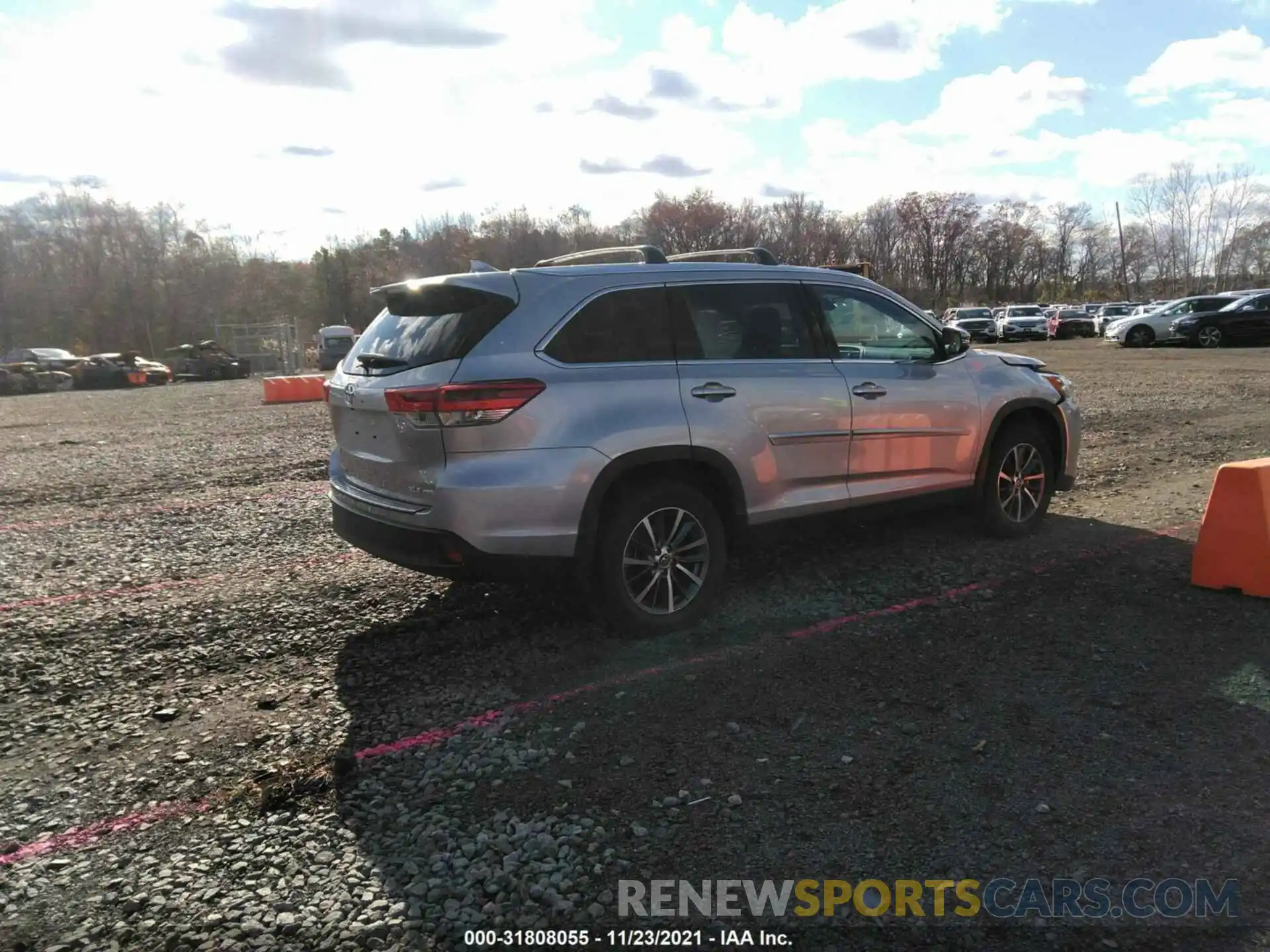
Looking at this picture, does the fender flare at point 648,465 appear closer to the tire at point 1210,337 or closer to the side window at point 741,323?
the side window at point 741,323

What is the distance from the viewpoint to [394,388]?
412 centimetres

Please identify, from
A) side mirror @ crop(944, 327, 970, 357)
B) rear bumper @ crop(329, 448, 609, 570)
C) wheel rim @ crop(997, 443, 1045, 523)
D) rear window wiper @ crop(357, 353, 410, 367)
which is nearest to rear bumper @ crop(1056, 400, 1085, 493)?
wheel rim @ crop(997, 443, 1045, 523)

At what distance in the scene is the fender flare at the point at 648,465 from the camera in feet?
13.7

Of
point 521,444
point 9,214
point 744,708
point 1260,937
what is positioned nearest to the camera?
point 1260,937

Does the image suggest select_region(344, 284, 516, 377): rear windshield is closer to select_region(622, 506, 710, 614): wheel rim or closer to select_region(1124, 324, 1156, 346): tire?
select_region(622, 506, 710, 614): wheel rim

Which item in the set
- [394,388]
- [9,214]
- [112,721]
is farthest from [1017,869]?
[9,214]

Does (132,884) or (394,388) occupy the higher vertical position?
(394,388)

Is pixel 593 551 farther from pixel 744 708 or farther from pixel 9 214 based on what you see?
pixel 9 214

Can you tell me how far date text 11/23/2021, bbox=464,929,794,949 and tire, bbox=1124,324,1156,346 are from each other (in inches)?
1363

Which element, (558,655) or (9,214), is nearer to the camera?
(558,655)

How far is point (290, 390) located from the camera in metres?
22.4

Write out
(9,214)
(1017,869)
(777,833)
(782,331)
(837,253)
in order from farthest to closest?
(837,253) < (9,214) < (782,331) < (777,833) < (1017,869)

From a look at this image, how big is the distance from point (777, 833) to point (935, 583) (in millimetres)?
2807

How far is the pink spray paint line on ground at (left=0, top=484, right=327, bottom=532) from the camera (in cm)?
774
